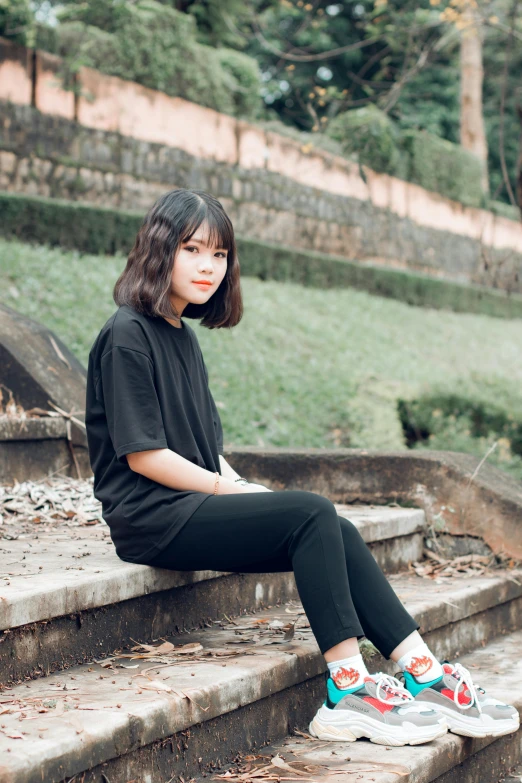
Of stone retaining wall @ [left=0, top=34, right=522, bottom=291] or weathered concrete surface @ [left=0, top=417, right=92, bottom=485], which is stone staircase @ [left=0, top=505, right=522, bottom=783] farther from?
stone retaining wall @ [left=0, top=34, right=522, bottom=291]

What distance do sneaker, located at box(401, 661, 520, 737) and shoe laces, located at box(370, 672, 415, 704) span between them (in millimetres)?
66

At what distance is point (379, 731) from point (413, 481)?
6.40 ft

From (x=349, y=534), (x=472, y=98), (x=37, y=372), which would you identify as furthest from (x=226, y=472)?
(x=472, y=98)

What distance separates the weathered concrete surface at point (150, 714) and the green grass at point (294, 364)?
3.59 m

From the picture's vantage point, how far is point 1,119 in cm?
923

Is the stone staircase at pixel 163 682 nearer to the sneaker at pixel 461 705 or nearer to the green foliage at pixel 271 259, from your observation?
the sneaker at pixel 461 705

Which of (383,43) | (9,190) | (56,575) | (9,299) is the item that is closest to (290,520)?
(56,575)

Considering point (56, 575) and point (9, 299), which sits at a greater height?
point (9, 299)

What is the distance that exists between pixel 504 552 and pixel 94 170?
765cm

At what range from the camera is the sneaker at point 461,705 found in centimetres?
250

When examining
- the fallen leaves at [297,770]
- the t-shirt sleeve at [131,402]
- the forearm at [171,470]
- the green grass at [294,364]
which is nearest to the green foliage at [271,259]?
the green grass at [294,364]

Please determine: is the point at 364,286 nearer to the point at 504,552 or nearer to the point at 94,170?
Result: the point at 94,170

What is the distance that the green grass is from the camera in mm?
6609

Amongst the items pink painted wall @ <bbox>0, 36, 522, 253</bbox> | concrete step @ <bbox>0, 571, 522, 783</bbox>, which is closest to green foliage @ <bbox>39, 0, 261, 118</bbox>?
pink painted wall @ <bbox>0, 36, 522, 253</bbox>
